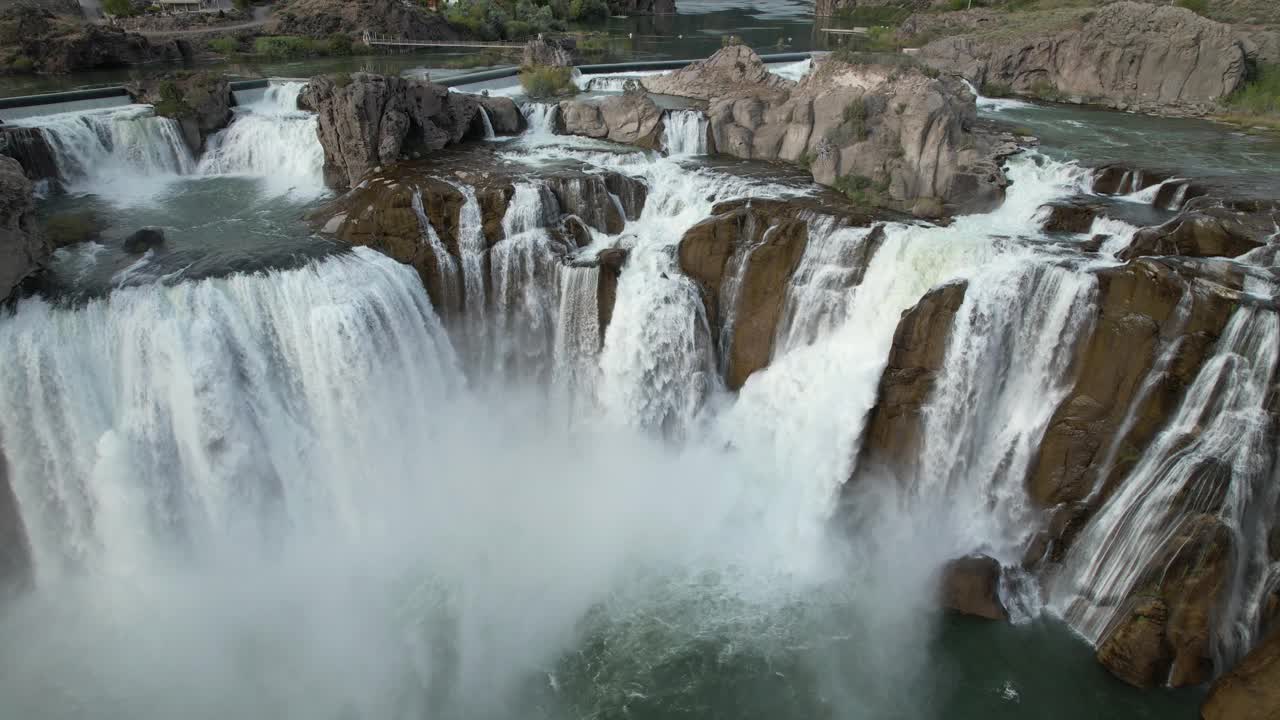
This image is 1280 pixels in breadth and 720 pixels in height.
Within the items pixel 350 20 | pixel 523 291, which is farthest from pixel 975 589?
pixel 350 20

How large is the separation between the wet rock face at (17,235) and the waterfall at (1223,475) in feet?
57.7

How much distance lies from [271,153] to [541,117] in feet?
25.0

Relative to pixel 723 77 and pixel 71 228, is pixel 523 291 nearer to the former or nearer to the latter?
pixel 71 228

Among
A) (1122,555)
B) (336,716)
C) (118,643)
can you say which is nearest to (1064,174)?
(1122,555)

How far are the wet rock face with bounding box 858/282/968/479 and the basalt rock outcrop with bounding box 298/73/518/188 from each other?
1303cm

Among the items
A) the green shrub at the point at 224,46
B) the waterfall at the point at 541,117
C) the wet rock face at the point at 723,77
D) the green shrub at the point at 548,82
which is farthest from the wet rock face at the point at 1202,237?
the green shrub at the point at 224,46

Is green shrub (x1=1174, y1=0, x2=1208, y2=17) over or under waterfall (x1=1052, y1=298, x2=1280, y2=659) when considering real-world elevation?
over

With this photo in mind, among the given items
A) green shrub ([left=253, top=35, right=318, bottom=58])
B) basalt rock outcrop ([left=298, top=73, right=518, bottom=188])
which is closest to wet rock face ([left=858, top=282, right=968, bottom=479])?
basalt rock outcrop ([left=298, top=73, right=518, bottom=188])

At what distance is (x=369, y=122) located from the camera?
60.2 ft

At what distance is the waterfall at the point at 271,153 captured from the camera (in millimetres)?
19672

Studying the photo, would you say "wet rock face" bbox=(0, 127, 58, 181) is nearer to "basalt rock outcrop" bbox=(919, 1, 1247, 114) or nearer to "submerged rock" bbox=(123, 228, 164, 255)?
"submerged rock" bbox=(123, 228, 164, 255)

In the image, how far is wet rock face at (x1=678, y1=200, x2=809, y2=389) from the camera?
15023mm

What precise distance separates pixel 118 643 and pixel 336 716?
3.72m

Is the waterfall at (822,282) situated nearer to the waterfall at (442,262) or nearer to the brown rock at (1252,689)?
the waterfall at (442,262)
